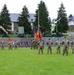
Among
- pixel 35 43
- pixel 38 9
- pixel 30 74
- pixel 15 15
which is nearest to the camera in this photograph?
pixel 30 74

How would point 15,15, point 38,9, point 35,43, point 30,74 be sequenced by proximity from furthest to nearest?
point 15,15 → point 38,9 → point 35,43 → point 30,74

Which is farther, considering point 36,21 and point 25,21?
point 36,21

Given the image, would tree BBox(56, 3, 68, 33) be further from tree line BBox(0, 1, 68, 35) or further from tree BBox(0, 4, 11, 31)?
tree BBox(0, 4, 11, 31)

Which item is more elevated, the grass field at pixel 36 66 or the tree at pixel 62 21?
the tree at pixel 62 21

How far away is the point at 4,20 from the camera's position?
90.6 meters

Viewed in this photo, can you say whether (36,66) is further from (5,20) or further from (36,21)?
(36,21)

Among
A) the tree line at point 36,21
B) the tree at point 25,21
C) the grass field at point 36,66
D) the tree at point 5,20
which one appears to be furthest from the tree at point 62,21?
the grass field at point 36,66

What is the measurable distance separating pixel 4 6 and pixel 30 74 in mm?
78024

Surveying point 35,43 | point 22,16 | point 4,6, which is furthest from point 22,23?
point 35,43

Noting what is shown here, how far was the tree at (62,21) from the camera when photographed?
93.1 meters

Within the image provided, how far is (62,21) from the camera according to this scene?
9381cm

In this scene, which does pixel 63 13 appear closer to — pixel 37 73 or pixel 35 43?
pixel 35 43

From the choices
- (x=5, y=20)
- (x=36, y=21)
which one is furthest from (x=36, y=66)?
(x=36, y=21)

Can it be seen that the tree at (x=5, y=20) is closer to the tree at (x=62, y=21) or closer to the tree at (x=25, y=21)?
the tree at (x=25, y=21)
